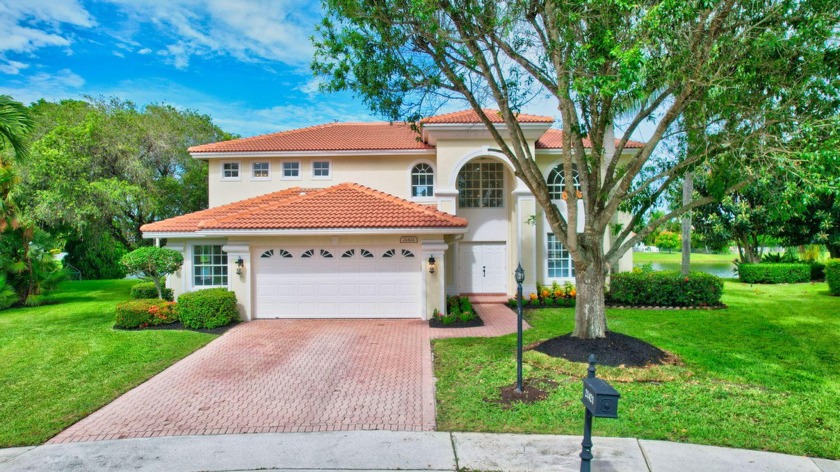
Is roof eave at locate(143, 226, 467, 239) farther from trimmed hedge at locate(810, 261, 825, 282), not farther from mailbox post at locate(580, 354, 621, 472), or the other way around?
trimmed hedge at locate(810, 261, 825, 282)

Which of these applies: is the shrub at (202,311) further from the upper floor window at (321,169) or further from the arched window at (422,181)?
the arched window at (422,181)

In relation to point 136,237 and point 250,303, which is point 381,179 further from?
point 136,237

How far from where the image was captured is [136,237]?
74.0 ft

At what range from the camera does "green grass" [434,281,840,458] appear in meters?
5.86

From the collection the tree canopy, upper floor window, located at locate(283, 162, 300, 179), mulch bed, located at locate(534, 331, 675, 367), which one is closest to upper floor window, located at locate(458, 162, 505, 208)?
upper floor window, located at locate(283, 162, 300, 179)

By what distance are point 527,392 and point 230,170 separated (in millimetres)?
14830

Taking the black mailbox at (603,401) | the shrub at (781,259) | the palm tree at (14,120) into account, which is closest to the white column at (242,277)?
the palm tree at (14,120)

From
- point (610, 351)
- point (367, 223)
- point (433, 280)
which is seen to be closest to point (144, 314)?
point (367, 223)

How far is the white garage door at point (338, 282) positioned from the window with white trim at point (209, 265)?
7.45 feet

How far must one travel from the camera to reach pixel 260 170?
17.9 metres

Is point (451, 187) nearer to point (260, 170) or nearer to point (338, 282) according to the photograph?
point (338, 282)

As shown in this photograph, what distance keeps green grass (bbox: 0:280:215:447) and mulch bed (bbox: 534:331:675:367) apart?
24.9 feet

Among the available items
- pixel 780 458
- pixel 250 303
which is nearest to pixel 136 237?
pixel 250 303

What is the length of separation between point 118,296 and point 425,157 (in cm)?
1462
